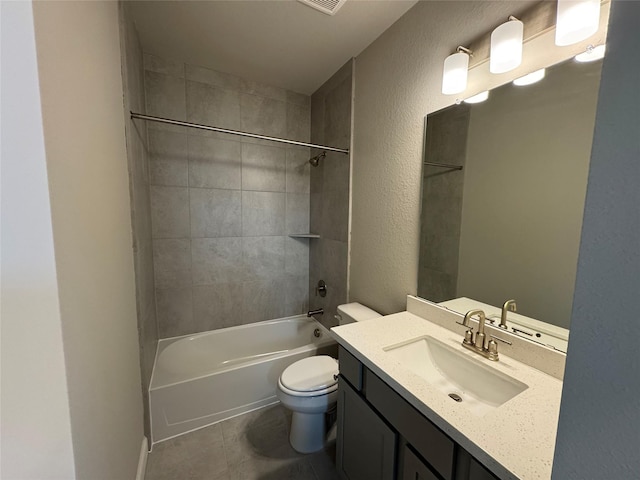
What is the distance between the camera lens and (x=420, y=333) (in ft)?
4.05

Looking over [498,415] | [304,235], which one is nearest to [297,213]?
[304,235]

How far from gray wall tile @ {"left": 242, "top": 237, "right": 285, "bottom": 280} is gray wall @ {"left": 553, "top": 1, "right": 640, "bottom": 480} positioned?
230 centimetres

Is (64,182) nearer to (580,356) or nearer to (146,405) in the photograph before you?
(580,356)

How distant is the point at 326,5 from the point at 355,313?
1856 millimetres

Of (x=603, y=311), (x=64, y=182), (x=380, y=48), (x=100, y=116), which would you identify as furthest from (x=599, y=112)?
(x=380, y=48)

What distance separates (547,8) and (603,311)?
1.19 metres

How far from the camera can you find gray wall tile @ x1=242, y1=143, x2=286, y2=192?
91.7 inches

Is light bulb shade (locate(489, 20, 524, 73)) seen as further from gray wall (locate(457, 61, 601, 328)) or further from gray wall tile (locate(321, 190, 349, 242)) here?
gray wall tile (locate(321, 190, 349, 242))

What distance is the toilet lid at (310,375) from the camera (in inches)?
58.4

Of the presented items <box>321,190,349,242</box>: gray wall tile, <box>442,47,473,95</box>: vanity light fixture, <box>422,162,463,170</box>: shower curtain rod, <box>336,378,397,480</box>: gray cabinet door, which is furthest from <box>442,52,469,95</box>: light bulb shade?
<box>336,378,397,480</box>: gray cabinet door

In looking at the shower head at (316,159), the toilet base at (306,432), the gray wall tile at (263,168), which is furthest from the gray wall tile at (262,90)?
the toilet base at (306,432)

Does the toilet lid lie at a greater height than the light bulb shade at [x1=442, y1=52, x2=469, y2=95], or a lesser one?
lesser

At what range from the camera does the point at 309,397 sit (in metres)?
1.45

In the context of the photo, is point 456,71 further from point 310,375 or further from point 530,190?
point 310,375
